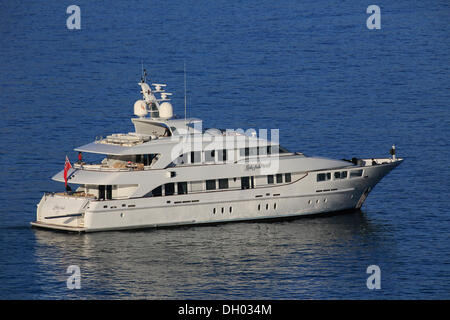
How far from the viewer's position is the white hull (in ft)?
262

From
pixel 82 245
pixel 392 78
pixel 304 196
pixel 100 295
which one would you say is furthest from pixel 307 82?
pixel 100 295

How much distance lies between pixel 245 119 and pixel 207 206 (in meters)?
31.4

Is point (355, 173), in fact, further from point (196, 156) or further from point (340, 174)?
point (196, 156)

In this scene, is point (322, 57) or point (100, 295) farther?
point (322, 57)

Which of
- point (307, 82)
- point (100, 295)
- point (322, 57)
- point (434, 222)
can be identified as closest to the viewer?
point (100, 295)

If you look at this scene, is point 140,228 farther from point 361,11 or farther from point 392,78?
point 361,11

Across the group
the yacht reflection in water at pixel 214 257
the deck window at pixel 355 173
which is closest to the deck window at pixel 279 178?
the yacht reflection in water at pixel 214 257

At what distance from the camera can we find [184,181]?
81.6 meters

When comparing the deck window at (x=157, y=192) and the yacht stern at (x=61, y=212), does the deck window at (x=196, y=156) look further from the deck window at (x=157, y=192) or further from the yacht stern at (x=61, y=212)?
the yacht stern at (x=61, y=212)

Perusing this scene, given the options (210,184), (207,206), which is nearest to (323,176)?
(210,184)

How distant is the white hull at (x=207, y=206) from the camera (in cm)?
7988

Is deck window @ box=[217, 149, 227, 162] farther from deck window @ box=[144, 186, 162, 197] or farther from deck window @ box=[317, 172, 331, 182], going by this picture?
deck window @ box=[317, 172, 331, 182]

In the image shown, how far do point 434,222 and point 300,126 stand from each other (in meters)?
29.6

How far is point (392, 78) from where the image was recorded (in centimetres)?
13025
